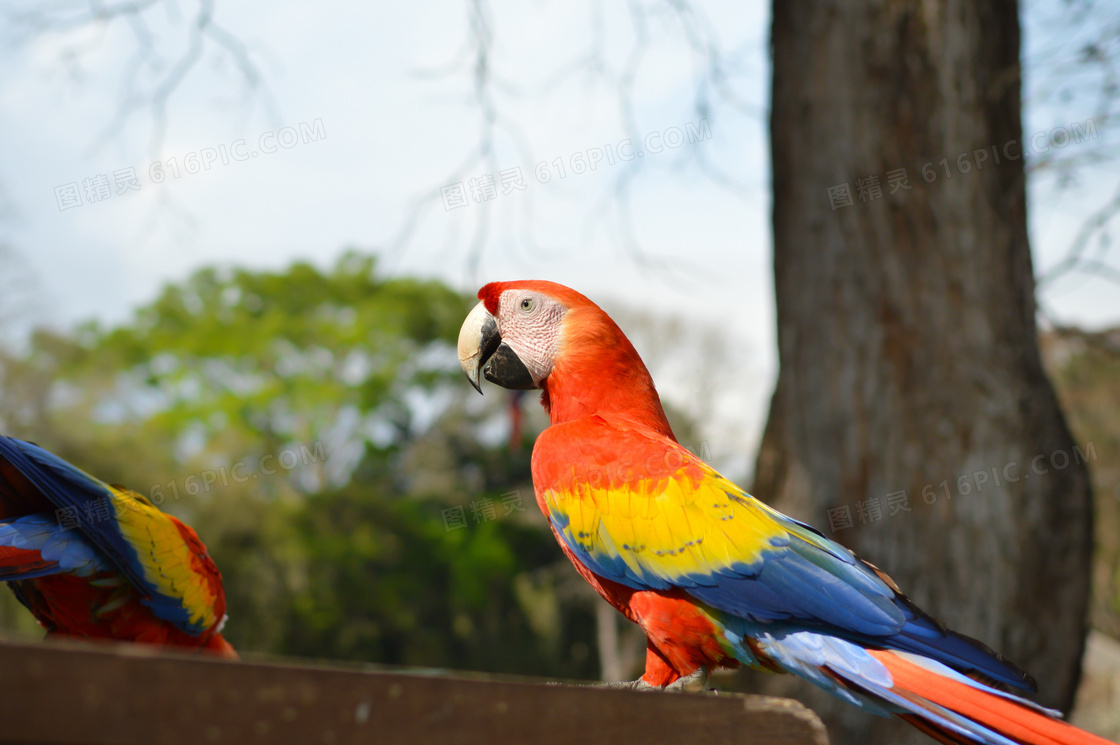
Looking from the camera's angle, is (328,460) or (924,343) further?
(328,460)

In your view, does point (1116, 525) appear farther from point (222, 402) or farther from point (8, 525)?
point (222, 402)

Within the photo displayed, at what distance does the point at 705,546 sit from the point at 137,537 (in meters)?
1.08

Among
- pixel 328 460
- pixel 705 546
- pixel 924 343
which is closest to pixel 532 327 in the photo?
pixel 705 546

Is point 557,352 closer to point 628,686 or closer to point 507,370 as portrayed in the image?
point 507,370

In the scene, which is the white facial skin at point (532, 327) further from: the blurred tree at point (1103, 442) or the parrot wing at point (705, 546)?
the blurred tree at point (1103, 442)

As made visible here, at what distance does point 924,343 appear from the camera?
257 cm

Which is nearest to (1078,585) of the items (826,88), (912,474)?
(912,474)

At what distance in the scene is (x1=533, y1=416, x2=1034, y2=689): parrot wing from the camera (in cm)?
131

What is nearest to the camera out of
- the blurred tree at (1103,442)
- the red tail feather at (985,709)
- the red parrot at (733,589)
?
the red tail feather at (985,709)

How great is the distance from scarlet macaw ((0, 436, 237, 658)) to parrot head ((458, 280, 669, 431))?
78 centimetres

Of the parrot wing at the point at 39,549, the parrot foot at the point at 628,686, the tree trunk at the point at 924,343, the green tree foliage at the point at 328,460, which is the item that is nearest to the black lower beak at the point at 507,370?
the parrot foot at the point at 628,686

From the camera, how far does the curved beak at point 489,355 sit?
182 cm

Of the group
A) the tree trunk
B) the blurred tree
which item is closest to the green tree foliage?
the blurred tree

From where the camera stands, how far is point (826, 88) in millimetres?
2799
